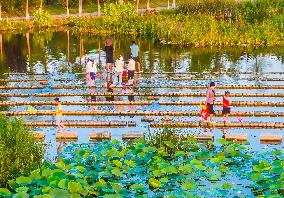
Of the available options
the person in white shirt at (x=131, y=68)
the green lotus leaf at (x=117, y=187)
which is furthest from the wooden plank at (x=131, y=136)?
the person in white shirt at (x=131, y=68)

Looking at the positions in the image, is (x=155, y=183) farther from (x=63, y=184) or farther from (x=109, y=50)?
(x=109, y=50)

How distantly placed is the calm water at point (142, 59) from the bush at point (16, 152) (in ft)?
13.5

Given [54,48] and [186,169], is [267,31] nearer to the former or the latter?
[54,48]

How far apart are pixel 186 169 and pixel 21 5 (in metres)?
60.7

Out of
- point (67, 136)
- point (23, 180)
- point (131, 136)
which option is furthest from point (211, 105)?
point (23, 180)

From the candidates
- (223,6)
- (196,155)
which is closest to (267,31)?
(223,6)

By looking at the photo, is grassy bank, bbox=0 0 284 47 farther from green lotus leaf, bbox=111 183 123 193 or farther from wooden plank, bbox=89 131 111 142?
green lotus leaf, bbox=111 183 123 193

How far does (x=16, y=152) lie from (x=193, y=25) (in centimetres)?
3522

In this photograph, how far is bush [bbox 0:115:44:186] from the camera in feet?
66.6

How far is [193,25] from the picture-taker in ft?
178

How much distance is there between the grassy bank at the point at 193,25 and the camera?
53219 millimetres

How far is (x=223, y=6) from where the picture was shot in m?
65.6

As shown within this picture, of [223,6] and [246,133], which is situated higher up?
[223,6]

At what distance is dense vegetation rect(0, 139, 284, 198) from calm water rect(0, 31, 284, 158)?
2.22 metres
